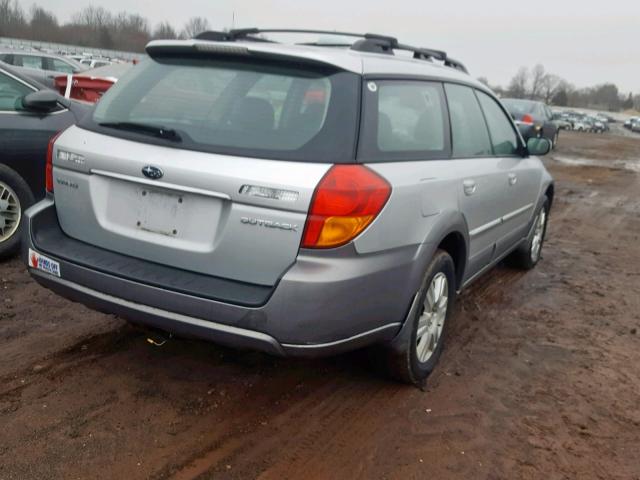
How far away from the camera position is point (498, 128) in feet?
15.7

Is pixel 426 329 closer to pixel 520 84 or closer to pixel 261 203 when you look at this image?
pixel 261 203

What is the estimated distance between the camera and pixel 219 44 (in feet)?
10.2

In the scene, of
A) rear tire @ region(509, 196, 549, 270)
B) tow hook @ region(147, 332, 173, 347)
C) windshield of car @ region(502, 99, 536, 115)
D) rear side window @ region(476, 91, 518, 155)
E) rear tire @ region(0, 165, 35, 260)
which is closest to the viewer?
tow hook @ region(147, 332, 173, 347)

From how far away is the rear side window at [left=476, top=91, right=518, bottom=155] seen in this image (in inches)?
181

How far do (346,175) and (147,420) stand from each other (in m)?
1.52

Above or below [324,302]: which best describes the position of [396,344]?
below

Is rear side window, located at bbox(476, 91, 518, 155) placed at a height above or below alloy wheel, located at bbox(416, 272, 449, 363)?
above

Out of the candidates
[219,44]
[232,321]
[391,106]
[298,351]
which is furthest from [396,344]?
[219,44]

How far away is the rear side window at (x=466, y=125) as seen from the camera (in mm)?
3881

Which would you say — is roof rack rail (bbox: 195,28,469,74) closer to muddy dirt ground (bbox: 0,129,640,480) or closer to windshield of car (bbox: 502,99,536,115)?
muddy dirt ground (bbox: 0,129,640,480)

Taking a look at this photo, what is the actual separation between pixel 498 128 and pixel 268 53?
7.86ft

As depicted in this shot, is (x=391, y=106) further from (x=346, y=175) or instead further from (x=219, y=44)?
(x=219, y=44)

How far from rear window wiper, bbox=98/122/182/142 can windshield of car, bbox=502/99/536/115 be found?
59.8 feet

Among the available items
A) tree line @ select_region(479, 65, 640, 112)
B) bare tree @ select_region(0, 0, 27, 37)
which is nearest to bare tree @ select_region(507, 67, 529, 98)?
tree line @ select_region(479, 65, 640, 112)
